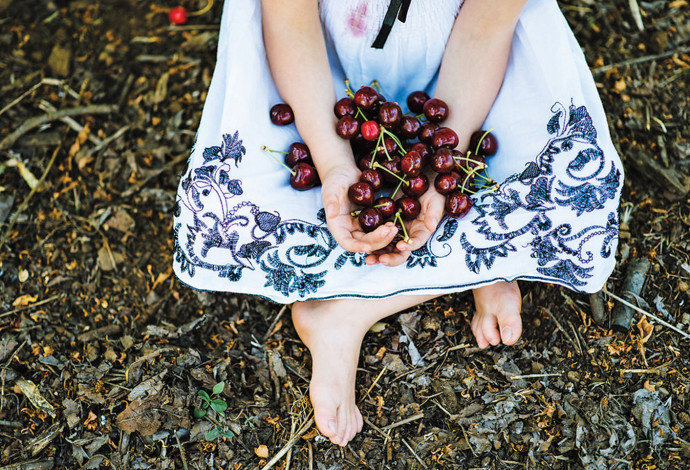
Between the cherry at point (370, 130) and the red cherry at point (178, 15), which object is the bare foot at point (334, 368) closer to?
the cherry at point (370, 130)

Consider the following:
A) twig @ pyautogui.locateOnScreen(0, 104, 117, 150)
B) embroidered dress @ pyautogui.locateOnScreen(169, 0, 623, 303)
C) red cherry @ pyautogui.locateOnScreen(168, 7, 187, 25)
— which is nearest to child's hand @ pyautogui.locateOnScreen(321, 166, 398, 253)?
embroidered dress @ pyautogui.locateOnScreen(169, 0, 623, 303)

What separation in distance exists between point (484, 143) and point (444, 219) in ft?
1.19

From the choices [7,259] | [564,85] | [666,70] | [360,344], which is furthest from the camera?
[666,70]

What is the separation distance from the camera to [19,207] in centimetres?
272

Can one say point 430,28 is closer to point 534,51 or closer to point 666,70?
point 534,51

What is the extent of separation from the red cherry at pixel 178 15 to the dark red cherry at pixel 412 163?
6.08ft

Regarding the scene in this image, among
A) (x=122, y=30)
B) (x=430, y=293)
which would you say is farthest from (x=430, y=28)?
(x=122, y=30)

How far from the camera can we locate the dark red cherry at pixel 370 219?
6.39 ft

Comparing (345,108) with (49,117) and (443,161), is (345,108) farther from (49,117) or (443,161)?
(49,117)

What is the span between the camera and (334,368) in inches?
84.4

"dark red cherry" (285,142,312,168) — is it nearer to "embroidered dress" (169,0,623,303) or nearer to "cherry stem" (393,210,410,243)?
"embroidered dress" (169,0,623,303)

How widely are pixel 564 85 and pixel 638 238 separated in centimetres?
90

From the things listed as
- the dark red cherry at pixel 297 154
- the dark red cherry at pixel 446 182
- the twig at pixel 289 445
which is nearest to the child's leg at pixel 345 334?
the twig at pixel 289 445

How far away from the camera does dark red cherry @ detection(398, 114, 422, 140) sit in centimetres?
214
